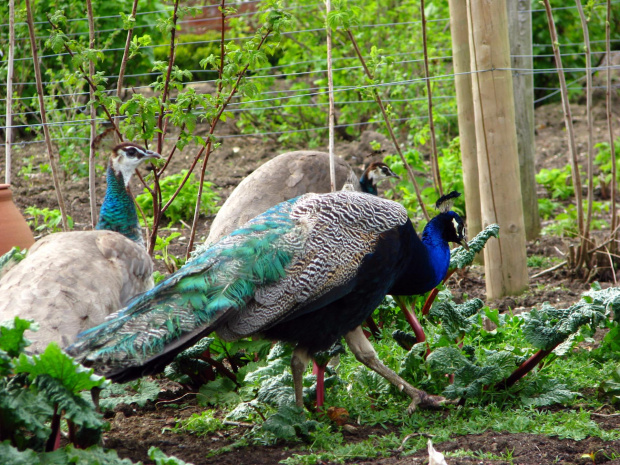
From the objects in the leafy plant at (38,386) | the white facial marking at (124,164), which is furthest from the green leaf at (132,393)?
the white facial marking at (124,164)

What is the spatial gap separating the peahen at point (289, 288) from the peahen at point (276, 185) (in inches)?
62.8

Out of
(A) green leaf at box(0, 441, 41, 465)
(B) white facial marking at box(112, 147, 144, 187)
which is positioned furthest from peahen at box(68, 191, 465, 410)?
(B) white facial marking at box(112, 147, 144, 187)

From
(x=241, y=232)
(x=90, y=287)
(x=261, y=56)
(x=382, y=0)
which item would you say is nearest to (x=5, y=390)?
(x=90, y=287)

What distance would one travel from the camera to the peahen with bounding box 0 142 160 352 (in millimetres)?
3279

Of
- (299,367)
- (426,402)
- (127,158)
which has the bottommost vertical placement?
(426,402)

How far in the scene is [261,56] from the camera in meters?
4.41

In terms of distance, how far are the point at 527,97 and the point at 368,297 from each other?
348 centimetres

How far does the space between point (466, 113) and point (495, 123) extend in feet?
2.15

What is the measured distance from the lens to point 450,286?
223 inches

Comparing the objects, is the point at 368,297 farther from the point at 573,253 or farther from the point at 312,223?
the point at 573,253

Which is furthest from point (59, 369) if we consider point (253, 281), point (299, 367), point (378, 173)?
point (378, 173)

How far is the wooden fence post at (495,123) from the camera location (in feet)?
16.1

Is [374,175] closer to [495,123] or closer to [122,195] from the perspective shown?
[495,123]

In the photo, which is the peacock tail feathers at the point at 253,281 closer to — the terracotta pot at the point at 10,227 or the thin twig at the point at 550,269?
the terracotta pot at the point at 10,227
